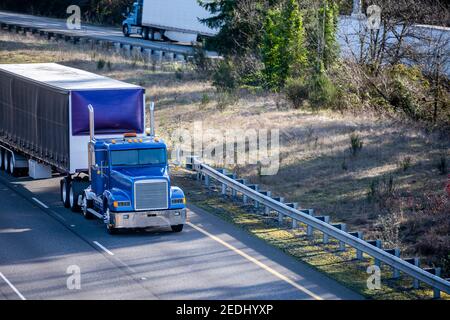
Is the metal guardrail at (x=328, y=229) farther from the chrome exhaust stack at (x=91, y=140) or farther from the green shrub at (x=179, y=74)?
the green shrub at (x=179, y=74)

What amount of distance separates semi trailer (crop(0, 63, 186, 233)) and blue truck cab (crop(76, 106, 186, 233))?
24 mm

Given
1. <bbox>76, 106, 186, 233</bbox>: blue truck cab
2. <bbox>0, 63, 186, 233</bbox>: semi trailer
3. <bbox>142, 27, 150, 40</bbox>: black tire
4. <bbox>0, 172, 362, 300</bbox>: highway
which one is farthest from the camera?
<bbox>142, 27, 150, 40</bbox>: black tire

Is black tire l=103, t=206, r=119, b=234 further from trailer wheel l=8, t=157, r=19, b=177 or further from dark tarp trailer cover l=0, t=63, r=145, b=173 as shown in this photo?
trailer wheel l=8, t=157, r=19, b=177

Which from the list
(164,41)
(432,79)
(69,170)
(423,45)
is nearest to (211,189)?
(69,170)

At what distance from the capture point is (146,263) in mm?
21562

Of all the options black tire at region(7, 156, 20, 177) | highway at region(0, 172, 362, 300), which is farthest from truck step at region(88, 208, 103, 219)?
black tire at region(7, 156, 20, 177)

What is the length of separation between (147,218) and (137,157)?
186cm

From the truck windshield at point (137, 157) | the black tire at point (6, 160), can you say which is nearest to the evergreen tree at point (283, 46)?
the black tire at point (6, 160)

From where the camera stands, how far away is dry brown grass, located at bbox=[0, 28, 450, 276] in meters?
25.0

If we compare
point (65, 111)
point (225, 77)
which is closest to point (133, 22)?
point (225, 77)

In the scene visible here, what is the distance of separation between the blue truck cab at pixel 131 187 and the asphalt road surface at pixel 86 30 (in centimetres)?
3910

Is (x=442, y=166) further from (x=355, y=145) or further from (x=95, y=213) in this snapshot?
(x=95, y=213)
